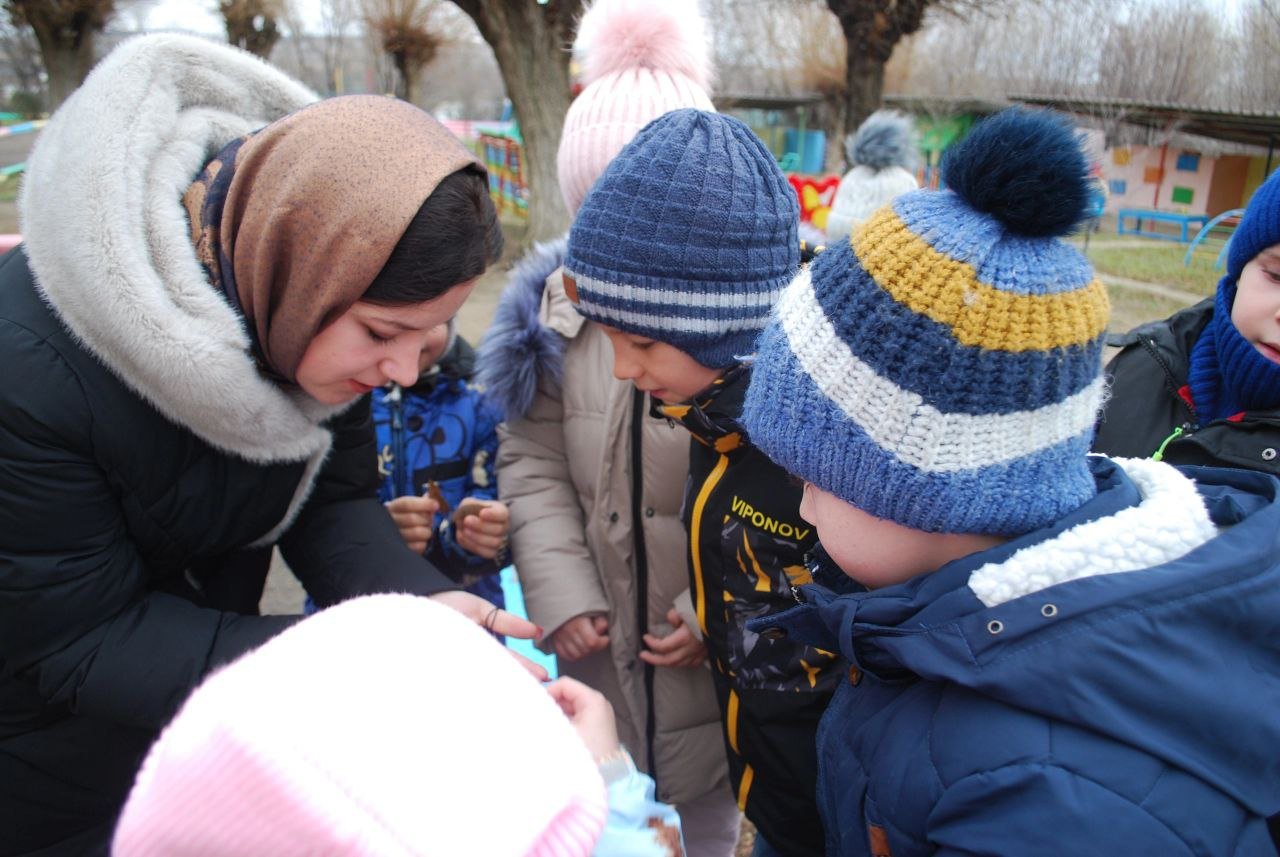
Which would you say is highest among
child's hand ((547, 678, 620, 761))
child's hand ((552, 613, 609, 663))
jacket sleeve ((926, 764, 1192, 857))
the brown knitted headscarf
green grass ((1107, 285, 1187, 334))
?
the brown knitted headscarf

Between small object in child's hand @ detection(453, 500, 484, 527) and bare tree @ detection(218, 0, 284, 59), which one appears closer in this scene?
small object in child's hand @ detection(453, 500, 484, 527)

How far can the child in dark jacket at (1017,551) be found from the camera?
0.82 meters

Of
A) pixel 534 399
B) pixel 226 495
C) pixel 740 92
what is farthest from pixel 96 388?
pixel 740 92

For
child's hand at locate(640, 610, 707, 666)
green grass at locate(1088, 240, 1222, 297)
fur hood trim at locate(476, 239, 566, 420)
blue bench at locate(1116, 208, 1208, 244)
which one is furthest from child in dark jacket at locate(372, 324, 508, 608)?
blue bench at locate(1116, 208, 1208, 244)

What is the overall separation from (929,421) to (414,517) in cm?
144

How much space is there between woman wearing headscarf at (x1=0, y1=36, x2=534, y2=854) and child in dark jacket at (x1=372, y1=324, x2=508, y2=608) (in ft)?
2.43

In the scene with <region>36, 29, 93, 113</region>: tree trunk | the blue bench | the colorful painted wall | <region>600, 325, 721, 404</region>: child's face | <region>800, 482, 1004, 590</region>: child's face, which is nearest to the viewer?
<region>800, 482, 1004, 590</region>: child's face

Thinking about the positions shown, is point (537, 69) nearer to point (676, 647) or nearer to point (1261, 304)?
point (676, 647)

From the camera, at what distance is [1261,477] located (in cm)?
103

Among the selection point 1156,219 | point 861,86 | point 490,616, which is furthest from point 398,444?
point 1156,219

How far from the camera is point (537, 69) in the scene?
10.6 meters

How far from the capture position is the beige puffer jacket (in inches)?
71.6

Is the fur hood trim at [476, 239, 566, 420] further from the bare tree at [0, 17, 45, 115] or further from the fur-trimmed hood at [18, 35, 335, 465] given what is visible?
the bare tree at [0, 17, 45, 115]

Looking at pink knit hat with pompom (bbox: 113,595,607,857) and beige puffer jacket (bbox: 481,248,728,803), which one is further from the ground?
pink knit hat with pompom (bbox: 113,595,607,857)
